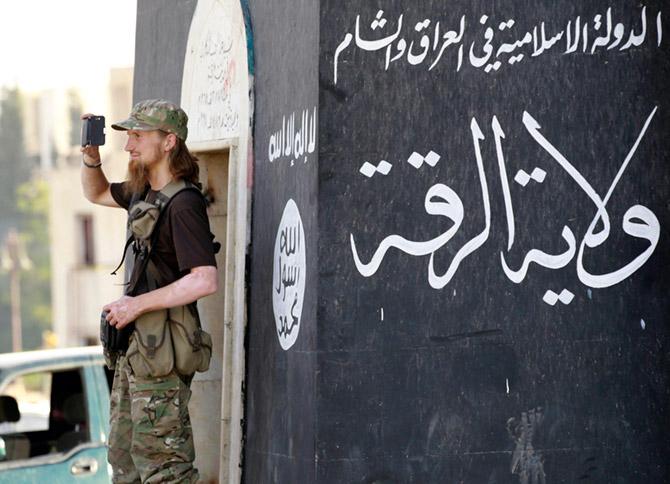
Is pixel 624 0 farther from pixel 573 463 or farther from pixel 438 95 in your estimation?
pixel 573 463

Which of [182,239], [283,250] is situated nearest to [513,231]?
[283,250]

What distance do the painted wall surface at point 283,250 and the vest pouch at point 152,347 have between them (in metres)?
0.55

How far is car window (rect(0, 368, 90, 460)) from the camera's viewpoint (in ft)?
29.1

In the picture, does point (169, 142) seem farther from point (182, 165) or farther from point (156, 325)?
point (156, 325)

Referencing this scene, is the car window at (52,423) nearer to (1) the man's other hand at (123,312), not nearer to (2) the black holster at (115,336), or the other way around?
(2) the black holster at (115,336)

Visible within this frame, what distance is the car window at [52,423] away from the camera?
8.88 meters

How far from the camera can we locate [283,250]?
286 inches

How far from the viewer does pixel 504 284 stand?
22.7 feet

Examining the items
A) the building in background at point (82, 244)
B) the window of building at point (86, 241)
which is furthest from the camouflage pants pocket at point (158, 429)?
the window of building at point (86, 241)

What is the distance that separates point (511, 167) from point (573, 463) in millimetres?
1339

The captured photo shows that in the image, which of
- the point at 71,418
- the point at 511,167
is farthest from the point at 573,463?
the point at 71,418

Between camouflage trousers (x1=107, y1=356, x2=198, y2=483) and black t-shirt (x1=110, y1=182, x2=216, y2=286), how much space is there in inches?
18.2

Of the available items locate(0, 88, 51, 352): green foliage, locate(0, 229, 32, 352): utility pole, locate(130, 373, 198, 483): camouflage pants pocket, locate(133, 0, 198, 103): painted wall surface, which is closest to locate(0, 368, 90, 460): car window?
locate(133, 0, 198, 103): painted wall surface

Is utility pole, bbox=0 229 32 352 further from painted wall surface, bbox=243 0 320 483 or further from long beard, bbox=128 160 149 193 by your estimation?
long beard, bbox=128 160 149 193
